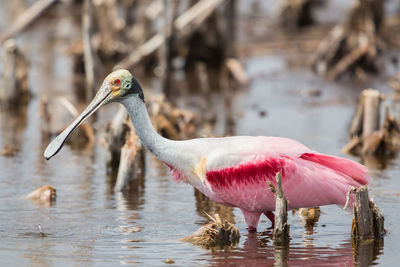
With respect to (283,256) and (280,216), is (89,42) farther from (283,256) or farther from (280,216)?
(283,256)

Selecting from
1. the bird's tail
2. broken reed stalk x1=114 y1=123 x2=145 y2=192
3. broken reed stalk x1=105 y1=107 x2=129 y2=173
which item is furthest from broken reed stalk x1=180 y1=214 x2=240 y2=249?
broken reed stalk x1=105 y1=107 x2=129 y2=173

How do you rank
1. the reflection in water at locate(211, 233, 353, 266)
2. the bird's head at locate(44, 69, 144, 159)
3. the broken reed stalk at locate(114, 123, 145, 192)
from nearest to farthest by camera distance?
the reflection in water at locate(211, 233, 353, 266) → the bird's head at locate(44, 69, 144, 159) → the broken reed stalk at locate(114, 123, 145, 192)

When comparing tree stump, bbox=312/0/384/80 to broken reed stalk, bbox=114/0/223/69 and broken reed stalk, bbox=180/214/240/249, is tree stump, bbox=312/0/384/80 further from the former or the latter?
broken reed stalk, bbox=180/214/240/249

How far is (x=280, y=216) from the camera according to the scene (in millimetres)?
8922

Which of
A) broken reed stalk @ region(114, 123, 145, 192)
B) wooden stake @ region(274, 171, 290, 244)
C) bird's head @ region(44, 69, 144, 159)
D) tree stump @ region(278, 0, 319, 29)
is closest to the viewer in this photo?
wooden stake @ region(274, 171, 290, 244)

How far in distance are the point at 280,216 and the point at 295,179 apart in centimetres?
40

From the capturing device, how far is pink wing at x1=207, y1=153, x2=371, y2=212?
9.06 meters

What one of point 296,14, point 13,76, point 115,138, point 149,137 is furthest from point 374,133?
point 296,14

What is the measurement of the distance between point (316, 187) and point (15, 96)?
31.3 ft

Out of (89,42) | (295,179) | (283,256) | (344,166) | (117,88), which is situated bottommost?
(283,256)

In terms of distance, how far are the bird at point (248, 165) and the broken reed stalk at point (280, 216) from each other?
0.57ft

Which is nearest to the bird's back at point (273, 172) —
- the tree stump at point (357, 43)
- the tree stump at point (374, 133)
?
the tree stump at point (374, 133)

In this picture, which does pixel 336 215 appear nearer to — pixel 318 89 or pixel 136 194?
pixel 136 194

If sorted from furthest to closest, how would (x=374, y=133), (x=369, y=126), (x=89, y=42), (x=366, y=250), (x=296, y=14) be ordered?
(x=296, y=14)
(x=89, y=42)
(x=369, y=126)
(x=374, y=133)
(x=366, y=250)
